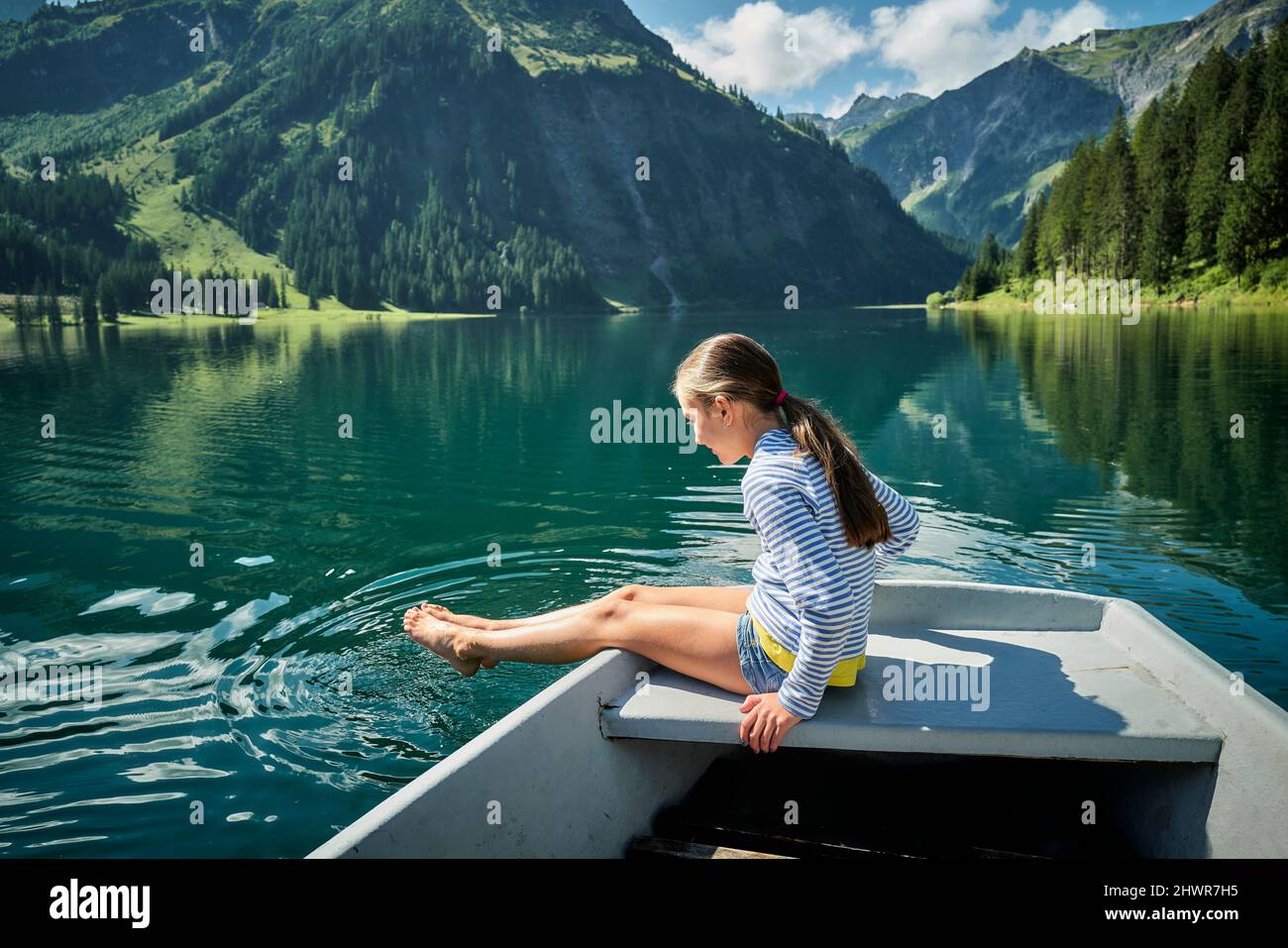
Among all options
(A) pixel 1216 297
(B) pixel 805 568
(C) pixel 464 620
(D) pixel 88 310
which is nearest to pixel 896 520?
(B) pixel 805 568

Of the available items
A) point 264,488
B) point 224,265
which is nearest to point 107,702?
point 264,488

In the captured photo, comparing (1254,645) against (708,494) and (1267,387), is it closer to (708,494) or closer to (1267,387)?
(708,494)

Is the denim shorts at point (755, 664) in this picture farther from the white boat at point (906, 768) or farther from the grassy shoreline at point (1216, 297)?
the grassy shoreline at point (1216, 297)

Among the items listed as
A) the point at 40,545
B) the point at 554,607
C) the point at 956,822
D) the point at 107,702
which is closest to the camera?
the point at 956,822

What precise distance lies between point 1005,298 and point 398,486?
127 meters

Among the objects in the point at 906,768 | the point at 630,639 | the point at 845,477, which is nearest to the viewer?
Result: the point at 845,477

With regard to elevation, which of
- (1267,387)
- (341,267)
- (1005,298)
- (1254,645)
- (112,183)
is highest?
(112,183)

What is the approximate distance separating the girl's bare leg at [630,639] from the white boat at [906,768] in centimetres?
16

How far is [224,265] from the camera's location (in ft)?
599

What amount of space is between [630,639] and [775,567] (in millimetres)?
1181

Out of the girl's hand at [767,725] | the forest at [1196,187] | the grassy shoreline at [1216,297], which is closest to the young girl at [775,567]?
the girl's hand at [767,725]

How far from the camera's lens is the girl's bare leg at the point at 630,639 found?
208 inches

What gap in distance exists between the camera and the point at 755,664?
509 cm

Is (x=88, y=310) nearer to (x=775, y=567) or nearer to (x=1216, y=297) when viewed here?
(x=1216, y=297)
